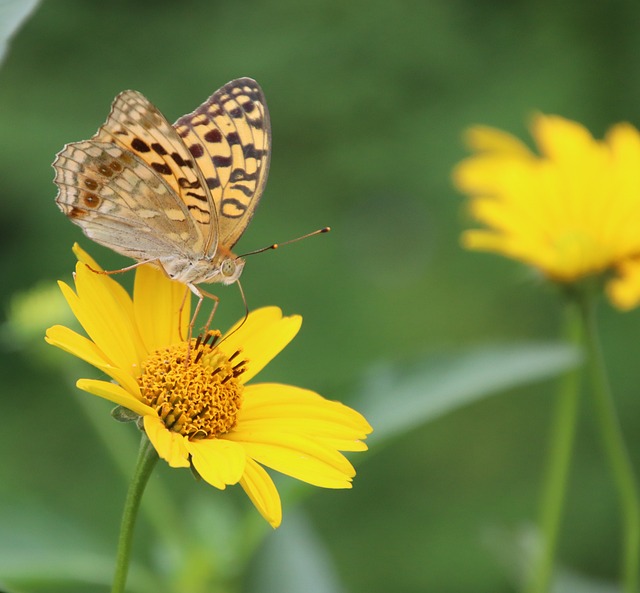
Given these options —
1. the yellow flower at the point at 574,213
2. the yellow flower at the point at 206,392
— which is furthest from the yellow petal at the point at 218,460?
the yellow flower at the point at 574,213

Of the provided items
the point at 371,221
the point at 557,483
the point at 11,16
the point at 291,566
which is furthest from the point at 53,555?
the point at 371,221

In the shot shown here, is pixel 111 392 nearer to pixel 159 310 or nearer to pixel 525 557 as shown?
pixel 159 310

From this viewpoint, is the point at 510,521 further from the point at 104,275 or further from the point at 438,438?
the point at 104,275

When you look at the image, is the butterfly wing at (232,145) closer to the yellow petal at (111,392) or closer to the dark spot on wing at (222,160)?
the dark spot on wing at (222,160)

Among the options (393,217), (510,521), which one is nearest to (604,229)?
(510,521)

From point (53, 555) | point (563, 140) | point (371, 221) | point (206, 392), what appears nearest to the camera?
point (206, 392)
